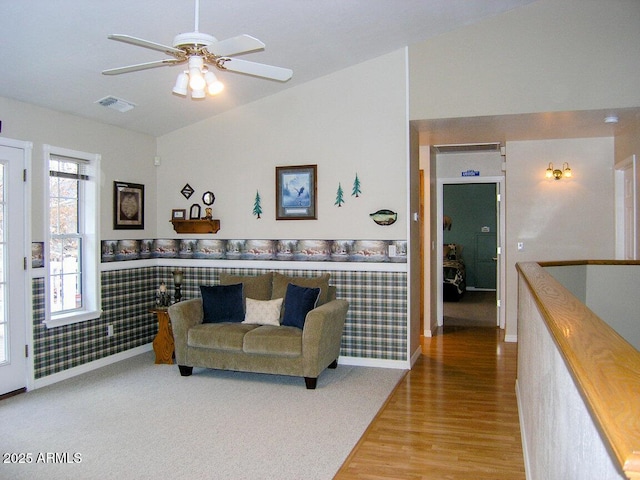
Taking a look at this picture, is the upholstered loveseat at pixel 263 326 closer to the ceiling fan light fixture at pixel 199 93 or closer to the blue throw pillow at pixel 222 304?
the blue throw pillow at pixel 222 304

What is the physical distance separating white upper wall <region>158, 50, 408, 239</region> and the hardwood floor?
155 cm

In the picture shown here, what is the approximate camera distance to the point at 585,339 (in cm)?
141

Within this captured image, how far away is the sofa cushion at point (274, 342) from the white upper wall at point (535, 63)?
2.51 m

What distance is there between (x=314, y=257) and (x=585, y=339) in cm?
435

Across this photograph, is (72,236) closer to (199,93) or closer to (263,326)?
(263,326)

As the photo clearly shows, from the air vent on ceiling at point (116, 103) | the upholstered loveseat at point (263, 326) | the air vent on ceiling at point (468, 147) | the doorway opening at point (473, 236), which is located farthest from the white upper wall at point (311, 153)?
the doorway opening at point (473, 236)

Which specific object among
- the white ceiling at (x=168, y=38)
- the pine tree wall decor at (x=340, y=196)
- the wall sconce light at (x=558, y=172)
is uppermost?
the white ceiling at (x=168, y=38)

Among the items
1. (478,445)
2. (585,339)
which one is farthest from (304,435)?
(585,339)

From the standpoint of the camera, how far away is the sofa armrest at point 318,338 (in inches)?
182

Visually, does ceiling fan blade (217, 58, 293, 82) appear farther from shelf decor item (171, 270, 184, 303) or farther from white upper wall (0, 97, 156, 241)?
shelf decor item (171, 270, 184, 303)

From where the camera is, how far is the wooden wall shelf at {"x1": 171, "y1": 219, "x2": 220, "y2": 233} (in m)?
5.99

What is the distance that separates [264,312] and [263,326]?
0.18 m

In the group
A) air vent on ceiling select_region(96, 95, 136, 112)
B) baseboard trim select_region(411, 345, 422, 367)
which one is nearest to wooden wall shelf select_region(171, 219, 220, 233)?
air vent on ceiling select_region(96, 95, 136, 112)

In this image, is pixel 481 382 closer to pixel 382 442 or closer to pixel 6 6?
pixel 382 442
